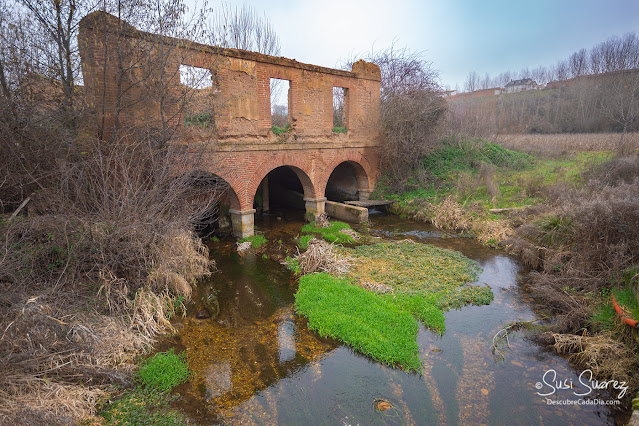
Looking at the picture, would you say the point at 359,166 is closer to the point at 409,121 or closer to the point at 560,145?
the point at 409,121

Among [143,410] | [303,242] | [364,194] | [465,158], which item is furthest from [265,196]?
[143,410]

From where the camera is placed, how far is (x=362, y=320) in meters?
6.76

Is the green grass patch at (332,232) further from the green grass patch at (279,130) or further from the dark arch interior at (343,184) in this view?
Answer: the dark arch interior at (343,184)

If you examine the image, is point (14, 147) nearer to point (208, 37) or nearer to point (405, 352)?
point (208, 37)

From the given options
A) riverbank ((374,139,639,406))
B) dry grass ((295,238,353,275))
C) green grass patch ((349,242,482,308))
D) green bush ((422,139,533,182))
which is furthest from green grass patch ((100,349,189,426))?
green bush ((422,139,533,182))

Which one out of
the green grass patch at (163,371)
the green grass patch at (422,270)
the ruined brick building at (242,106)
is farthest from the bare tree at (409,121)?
the green grass patch at (163,371)

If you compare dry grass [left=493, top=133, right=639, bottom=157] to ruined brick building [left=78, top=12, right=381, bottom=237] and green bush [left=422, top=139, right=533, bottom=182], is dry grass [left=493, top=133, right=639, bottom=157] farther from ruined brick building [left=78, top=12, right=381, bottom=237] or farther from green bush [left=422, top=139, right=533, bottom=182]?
ruined brick building [left=78, top=12, right=381, bottom=237]

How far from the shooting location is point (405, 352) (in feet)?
19.3

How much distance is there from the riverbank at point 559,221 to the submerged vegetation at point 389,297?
5.64 ft

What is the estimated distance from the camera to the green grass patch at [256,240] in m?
12.1

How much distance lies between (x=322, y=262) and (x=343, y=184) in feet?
31.9

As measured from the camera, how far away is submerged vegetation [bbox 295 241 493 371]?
20.5 feet

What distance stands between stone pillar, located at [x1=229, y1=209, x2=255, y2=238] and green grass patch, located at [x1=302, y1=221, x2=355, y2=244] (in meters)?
2.14

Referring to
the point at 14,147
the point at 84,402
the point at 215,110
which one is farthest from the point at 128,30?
the point at 84,402
